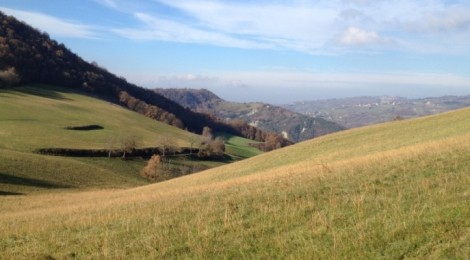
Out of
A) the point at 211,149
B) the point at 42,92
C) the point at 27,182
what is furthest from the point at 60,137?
the point at 42,92

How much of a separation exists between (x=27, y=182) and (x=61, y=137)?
141ft

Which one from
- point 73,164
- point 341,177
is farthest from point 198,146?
point 341,177

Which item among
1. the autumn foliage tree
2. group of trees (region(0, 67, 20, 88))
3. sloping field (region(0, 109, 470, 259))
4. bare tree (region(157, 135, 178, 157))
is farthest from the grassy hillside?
sloping field (region(0, 109, 470, 259))

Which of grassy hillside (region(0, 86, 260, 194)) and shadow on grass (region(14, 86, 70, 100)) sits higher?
shadow on grass (region(14, 86, 70, 100))

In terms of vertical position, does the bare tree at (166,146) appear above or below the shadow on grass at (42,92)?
below

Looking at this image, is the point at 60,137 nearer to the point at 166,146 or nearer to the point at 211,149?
the point at 166,146

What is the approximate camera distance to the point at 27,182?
181ft

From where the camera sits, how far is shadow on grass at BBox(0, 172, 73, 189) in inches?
2088

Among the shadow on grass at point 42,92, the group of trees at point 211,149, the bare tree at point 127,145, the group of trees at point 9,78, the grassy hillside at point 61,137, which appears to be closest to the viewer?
the grassy hillside at point 61,137

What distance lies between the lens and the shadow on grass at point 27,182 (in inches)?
2088

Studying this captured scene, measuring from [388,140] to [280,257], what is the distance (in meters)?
31.2

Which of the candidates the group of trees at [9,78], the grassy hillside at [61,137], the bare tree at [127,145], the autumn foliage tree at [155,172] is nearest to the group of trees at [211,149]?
the grassy hillside at [61,137]

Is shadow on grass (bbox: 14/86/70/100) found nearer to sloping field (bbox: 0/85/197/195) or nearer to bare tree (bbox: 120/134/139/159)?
sloping field (bbox: 0/85/197/195)

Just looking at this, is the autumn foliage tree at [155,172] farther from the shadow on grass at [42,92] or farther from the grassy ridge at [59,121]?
the shadow on grass at [42,92]
